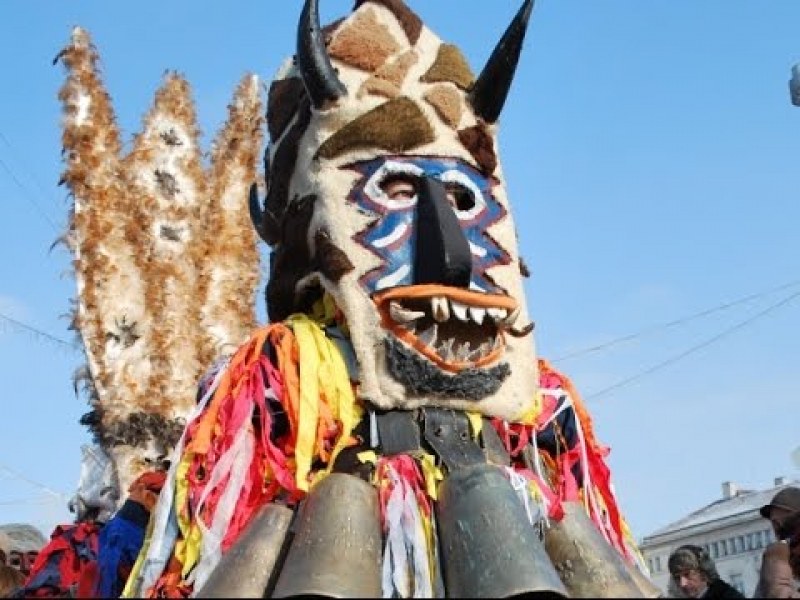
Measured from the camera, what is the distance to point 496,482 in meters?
2.80

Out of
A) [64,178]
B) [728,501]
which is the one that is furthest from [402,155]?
[728,501]

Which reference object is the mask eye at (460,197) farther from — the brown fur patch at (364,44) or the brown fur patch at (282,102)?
the brown fur patch at (282,102)

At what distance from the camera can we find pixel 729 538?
25.2 metres

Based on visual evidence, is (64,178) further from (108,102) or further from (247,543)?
(247,543)

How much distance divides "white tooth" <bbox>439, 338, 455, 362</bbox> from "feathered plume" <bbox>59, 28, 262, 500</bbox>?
2.40m

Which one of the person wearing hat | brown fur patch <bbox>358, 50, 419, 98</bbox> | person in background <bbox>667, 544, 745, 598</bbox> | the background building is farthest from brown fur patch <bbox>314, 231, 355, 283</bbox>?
the background building

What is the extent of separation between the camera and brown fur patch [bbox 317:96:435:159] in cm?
338

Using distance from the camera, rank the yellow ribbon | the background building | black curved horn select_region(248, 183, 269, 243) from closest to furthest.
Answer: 1. the yellow ribbon
2. black curved horn select_region(248, 183, 269, 243)
3. the background building

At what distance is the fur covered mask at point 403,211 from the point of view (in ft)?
10.4

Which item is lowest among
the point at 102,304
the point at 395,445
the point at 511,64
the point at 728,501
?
Result: the point at 395,445

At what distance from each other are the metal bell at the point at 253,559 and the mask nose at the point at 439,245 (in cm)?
77

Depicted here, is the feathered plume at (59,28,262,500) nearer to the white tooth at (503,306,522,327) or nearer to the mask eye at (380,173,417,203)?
the mask eye at (380,173,417,203)

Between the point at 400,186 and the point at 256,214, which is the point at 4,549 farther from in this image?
the point at 400,186

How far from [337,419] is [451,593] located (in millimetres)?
715
